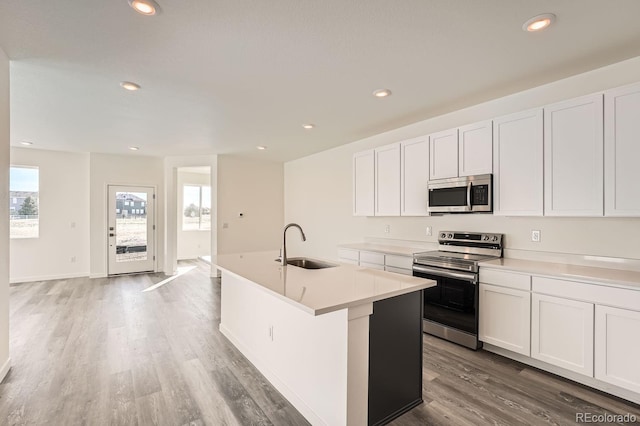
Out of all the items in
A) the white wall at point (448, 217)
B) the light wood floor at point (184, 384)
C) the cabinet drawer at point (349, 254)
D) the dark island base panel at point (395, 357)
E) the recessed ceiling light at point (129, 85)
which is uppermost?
the recessed ceiling light at point (129, 85)

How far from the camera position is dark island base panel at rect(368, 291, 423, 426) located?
→ 1.88 metres

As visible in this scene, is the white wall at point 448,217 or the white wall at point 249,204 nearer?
the white wall at point 448,217

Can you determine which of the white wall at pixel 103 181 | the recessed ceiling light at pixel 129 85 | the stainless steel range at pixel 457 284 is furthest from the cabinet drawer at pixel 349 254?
the white wall at pixel 103 181

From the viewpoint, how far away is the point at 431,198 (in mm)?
3566

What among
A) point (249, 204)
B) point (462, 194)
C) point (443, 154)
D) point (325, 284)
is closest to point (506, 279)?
point (462, 194)

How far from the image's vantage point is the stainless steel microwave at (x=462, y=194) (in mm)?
3096

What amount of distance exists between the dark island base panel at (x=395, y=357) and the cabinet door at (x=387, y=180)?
6.79 feet

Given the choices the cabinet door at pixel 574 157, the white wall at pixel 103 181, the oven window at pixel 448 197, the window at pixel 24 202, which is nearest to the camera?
the cabinet door at pixel 574 157

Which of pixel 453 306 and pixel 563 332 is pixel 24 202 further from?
pixel 563 332

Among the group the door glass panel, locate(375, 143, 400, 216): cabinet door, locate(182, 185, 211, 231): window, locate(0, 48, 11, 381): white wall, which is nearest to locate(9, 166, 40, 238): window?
Answer: the door glass panel

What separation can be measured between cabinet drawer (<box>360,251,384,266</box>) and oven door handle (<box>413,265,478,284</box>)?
0.61m

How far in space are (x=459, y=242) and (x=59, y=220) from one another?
7.39m

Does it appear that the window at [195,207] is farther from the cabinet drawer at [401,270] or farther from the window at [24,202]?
the cabinet drawer at [401,270]

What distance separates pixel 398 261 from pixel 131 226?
595 centimetres
